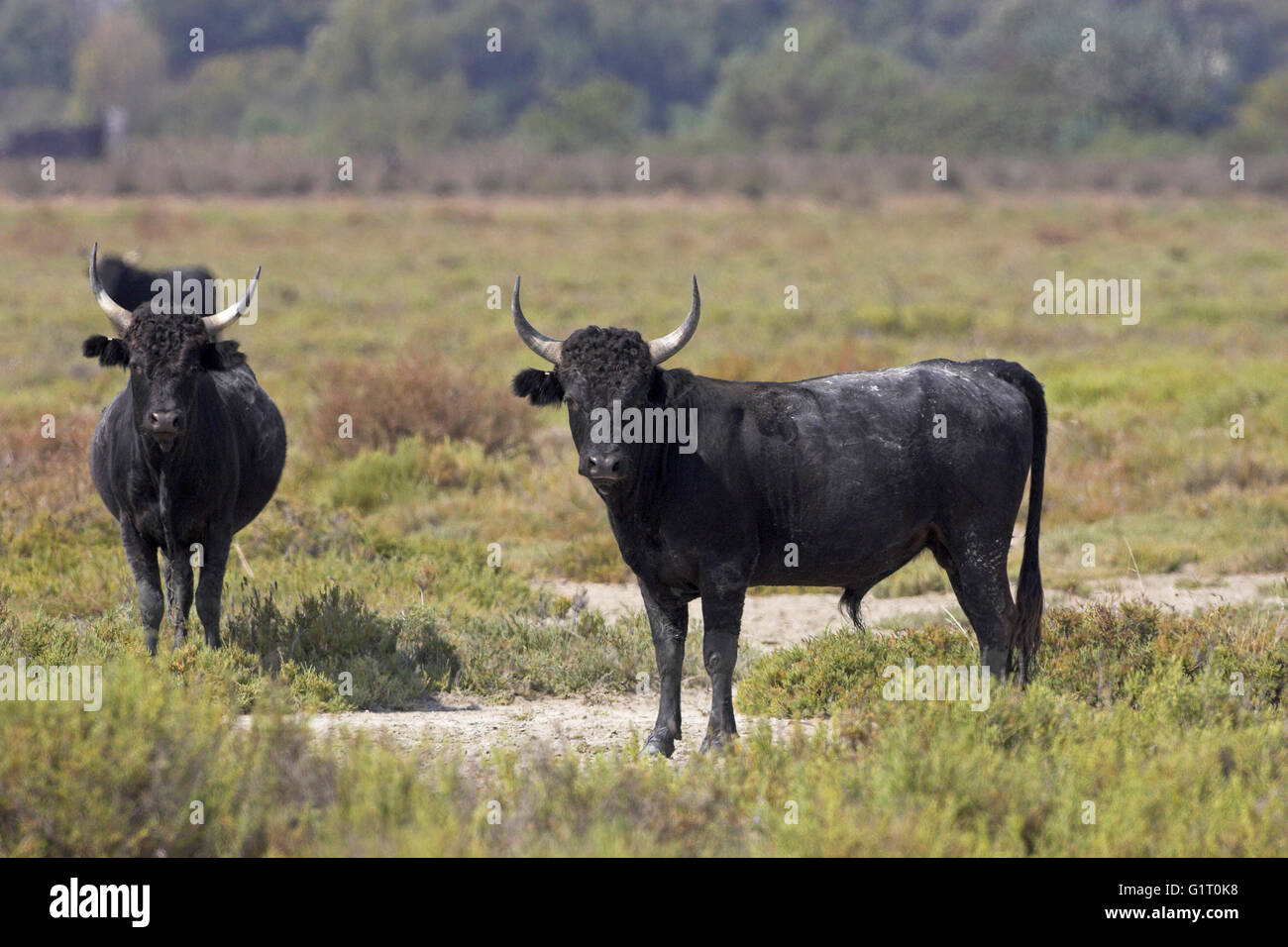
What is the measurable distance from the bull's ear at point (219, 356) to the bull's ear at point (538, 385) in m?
1.77

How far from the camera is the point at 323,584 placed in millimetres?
9195

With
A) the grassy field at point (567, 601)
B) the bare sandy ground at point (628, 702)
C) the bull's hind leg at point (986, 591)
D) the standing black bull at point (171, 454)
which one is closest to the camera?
the grassy field at point (567, 601)

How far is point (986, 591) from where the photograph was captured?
7.07 meters

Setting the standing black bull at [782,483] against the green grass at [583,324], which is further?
the green grass at [583,324]

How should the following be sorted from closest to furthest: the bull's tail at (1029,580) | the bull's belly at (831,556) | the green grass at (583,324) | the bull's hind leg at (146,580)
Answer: the bull's belly at (831,556) → the bull's tail at (1029,580) → the bull's hind leg at (146,580) → the green grass at (583,324)

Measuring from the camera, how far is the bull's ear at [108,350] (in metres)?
7.59

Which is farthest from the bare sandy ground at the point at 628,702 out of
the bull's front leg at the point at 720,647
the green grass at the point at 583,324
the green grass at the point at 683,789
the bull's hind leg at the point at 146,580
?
the bull's hind leg at the point at 146,580

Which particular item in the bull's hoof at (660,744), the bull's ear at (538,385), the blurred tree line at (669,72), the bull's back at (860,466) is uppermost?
the blurred tree line at (669,72)

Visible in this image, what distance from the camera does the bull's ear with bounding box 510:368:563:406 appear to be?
21.8ft

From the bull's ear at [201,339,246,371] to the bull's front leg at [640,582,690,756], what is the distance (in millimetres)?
Answer: 2452

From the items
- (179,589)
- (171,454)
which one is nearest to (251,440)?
(171,454)

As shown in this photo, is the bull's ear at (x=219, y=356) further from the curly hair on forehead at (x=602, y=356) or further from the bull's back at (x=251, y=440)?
the curly hair on forehead at (x=602, y=356)

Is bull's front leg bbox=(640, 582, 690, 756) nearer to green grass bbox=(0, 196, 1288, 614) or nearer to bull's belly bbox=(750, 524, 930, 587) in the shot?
bull's belly bbox=(750, 524, 930, 587)
